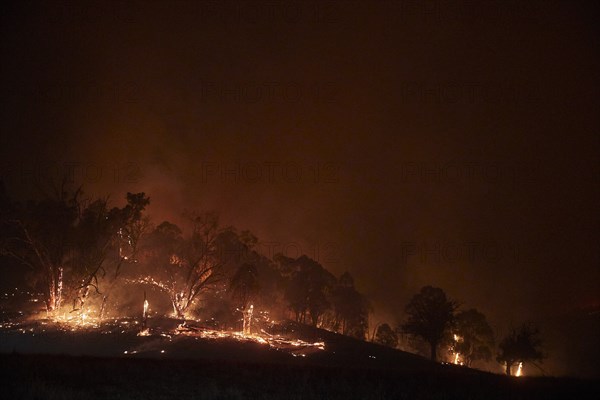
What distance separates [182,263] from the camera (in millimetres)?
61812

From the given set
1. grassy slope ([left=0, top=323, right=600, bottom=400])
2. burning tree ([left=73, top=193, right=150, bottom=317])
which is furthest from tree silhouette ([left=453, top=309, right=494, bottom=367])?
grassy slope ([left=0, top=323, right=600, bottom=400])

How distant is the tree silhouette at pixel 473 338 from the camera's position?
221 feet

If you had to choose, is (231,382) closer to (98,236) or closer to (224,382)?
(224,382)

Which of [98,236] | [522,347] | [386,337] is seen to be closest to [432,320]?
[522,347]

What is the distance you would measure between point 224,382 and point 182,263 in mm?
46263

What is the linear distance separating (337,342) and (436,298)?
34.1 ft

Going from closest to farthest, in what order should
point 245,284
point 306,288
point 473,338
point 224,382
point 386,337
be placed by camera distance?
point 224,382 < point 245,284 < point 473,338 < point 306,288 < point 386,337

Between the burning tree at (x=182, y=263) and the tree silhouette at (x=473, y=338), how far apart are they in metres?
32.1

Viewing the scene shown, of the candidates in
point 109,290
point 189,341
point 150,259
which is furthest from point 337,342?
point 150,259

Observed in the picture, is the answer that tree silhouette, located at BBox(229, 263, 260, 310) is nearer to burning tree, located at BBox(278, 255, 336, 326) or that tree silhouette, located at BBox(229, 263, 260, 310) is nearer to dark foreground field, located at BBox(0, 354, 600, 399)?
burning tree, located at BBox(278, 255, 336, 326)

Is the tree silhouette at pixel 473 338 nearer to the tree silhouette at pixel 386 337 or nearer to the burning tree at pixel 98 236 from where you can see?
the tree silhouette at pixel 386 337

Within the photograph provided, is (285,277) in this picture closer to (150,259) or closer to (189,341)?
(150,259)

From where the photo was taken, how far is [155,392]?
52.0ft

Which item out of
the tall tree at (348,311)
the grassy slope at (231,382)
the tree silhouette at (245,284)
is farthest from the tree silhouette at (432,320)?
the tall tree at (348,311)
